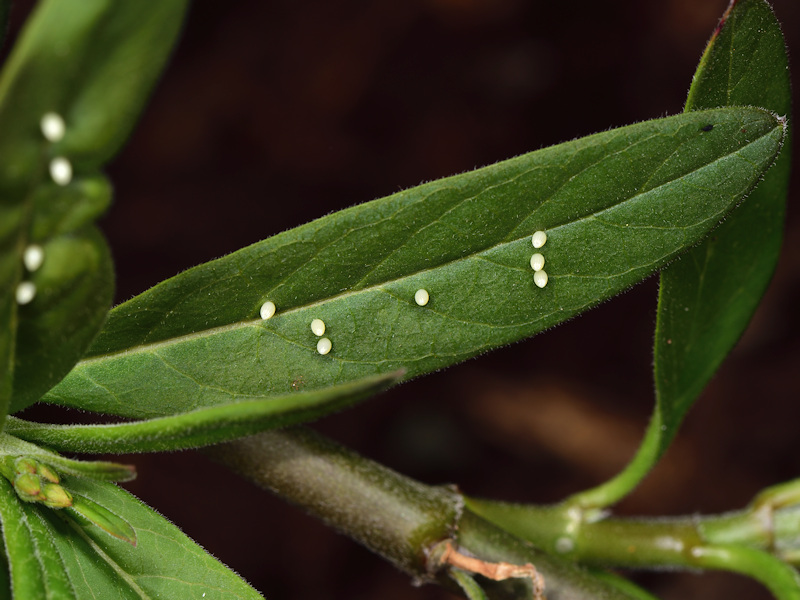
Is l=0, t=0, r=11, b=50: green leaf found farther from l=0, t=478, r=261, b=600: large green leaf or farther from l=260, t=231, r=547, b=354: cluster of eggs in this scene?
l=0, t=478, r=261, b=600: large green leaf

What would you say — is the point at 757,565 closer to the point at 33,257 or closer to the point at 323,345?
the point at 323,345

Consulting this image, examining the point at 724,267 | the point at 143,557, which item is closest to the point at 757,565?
the point at 724,267

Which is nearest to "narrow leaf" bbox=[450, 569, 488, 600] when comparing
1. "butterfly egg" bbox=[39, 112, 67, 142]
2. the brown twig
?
the brown twig

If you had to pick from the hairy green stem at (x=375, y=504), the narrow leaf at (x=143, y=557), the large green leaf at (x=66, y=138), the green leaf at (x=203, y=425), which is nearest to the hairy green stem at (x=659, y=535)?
the hairy green stem at (x=375, y=504)

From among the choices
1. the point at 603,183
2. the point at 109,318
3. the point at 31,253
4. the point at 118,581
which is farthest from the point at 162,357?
the point at 603,183

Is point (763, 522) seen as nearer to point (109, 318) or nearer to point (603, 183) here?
point (603, 183)
